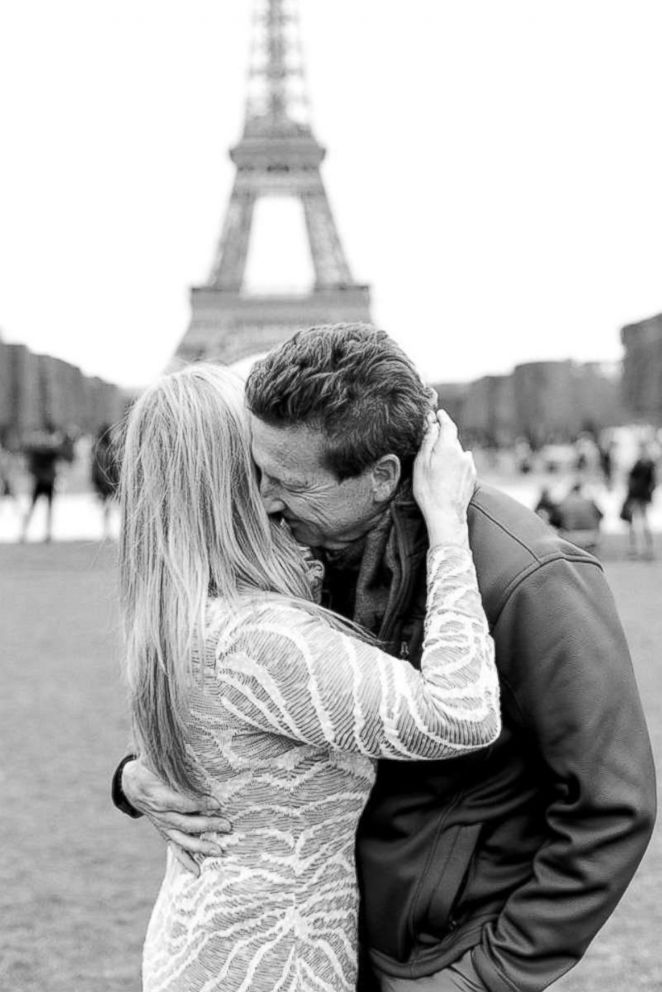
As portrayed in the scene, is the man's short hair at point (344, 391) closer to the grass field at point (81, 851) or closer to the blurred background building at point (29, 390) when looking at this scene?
the grass field at point (81, 851)

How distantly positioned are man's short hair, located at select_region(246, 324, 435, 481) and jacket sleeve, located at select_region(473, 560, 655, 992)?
306 millimetres

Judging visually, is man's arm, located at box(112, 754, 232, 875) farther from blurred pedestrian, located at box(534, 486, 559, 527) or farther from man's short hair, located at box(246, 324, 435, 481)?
blurred pedestrian, located at box(534, 486, 559, 527)

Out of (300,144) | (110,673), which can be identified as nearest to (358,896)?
(110,673)

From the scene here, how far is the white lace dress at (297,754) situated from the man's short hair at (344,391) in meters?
0.20

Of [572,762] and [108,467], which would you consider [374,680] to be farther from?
[108,467]

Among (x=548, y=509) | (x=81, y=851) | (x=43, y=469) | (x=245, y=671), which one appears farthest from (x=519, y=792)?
(x=43, y=469)

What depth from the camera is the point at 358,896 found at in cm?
185

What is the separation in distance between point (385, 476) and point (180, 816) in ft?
2.09

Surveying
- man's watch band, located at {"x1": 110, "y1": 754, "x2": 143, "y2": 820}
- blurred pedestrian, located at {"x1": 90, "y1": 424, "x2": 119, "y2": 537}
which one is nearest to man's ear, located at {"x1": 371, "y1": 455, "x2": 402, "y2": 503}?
blurred pedestrian, located at {"x1": 90, "y1": 424, "x2": 119, "y2": 537}

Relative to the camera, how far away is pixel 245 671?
1647mm

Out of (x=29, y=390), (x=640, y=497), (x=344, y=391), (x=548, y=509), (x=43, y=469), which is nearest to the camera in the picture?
(x=344, y=391)

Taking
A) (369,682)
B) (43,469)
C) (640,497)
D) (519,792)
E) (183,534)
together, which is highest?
(183,534)

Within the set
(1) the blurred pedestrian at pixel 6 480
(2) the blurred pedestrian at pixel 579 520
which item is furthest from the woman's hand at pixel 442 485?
(1) the blurred pedestrian at pixel 6 480

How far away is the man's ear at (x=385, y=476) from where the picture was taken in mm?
1686
